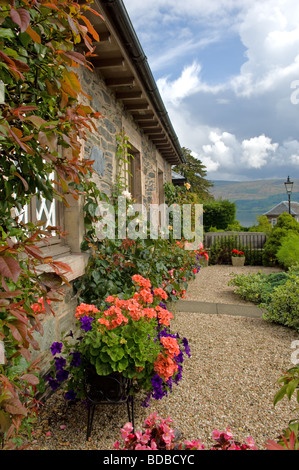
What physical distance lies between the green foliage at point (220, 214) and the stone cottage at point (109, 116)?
1261 cm

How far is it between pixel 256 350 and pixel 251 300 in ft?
8.27

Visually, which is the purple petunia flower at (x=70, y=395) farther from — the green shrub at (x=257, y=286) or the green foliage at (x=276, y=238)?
the green foliage at (x=276, y=238)

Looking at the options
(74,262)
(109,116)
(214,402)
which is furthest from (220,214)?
(214,402)

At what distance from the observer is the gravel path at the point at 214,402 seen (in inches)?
84.5

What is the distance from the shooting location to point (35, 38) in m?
1.17

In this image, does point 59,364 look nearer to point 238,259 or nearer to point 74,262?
point 74,262

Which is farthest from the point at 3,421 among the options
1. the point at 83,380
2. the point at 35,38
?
the point at 35,38

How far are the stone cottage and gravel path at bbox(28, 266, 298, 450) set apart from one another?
1.76 ft

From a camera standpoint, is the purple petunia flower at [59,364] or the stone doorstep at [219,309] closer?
the purple petunia flower at [59,364]

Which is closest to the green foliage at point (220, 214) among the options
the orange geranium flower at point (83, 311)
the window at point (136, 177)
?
the window at point (136, 177)

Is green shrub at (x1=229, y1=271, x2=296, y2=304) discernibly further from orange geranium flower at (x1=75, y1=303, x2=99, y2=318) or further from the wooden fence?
the wooden fence

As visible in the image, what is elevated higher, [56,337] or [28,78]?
[28,78]

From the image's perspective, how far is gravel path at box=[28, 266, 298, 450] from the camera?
7.04 ft
